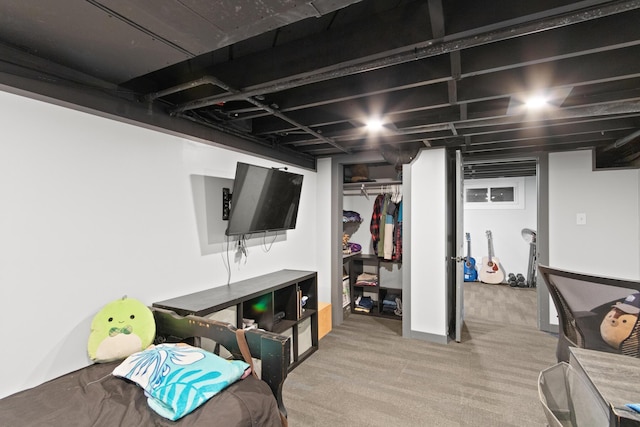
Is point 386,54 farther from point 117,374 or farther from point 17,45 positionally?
point 117,374

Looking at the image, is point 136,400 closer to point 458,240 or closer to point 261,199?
point 261,199

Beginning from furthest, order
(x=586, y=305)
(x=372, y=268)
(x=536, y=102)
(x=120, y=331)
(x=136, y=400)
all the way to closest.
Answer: (x=372, y=268) < (x=536, y=102) < (x=120, y=331) < (x=586, y=305) < (x=136, y=400)

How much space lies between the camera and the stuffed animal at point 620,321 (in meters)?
1.46

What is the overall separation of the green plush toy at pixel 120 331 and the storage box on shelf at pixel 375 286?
3.01m

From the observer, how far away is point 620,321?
1496 mm

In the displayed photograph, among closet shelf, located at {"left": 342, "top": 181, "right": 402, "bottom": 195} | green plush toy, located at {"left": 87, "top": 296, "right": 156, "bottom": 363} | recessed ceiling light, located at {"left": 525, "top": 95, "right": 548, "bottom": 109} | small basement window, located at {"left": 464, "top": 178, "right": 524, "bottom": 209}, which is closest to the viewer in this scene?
green plush toy, located at {"left": 87, "top": 296, "right": 156, "bottom": 363}

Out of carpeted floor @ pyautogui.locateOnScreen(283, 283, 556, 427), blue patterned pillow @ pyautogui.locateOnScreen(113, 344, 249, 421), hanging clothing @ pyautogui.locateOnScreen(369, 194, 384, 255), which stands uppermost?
hanging clothing @ pyautogui.locateOnScreen(369, 194, 384, 255)

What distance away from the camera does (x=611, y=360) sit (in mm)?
1254

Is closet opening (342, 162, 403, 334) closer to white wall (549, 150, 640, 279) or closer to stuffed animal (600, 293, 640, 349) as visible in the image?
white wall (549, 150, 640, 279)

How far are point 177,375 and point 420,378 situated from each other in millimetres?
2122

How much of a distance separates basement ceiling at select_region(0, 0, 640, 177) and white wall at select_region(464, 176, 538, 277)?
346cm

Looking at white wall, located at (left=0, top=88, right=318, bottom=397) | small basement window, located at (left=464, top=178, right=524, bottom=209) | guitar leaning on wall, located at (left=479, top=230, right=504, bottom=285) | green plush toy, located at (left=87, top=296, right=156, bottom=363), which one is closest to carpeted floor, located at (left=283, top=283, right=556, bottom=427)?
green plush toy, located at (left=87, top=296, right=156, bottom=363)

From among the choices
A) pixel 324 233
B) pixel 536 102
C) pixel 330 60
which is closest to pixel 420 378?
pixel 324 233

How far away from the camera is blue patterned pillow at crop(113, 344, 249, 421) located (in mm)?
1217
